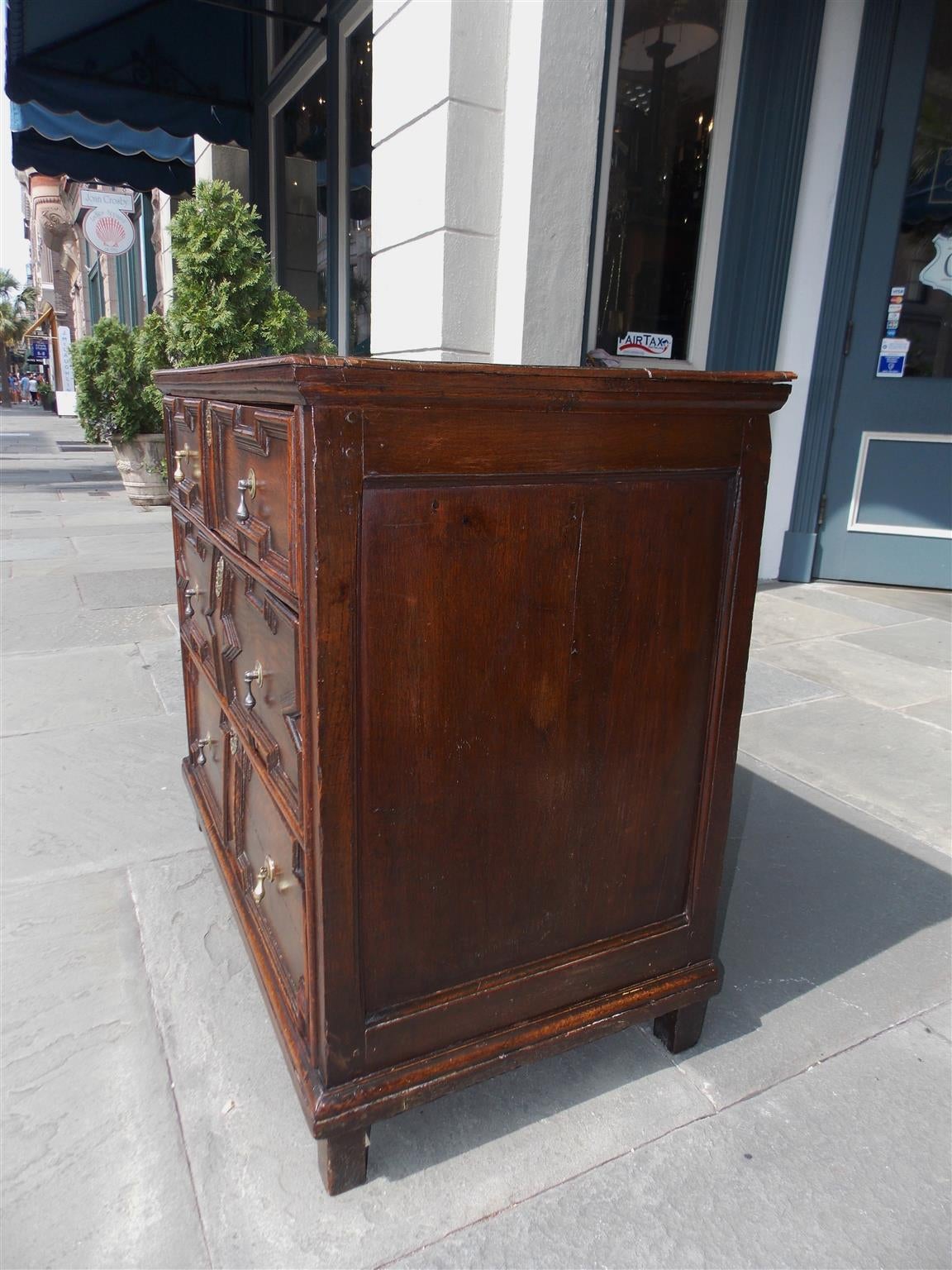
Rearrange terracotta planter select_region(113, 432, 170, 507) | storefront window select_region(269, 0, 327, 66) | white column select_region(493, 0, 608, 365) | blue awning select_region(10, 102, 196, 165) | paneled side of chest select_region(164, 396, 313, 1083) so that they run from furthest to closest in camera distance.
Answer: terracotta planter select_region(113, 432, 170, 507) → storefront window select_region(269, 0, 327, 66) → blue awning select_region(10, 102, 196, 165) → white column select_region(493, 0, 608, 365) → paneled side of chest select_region(164, 396, 313, 1083)

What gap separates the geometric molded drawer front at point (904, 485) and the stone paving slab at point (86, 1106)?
17.6 feet

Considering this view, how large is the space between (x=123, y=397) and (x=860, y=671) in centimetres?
720

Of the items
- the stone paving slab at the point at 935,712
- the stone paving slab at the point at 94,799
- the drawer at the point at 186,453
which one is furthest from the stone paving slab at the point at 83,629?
the stone paving slab at the point at 935,712

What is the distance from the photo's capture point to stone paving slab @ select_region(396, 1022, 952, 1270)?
135 centimetres

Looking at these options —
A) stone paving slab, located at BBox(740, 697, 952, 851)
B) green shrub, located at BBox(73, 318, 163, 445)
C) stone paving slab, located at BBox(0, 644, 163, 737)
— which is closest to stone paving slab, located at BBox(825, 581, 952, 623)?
stone paving slab, located at BBox(740, 697, 952, 851)

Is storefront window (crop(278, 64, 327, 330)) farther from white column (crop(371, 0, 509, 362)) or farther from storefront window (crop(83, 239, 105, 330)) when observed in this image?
storefront window (crop(83, 239, 105, 330))

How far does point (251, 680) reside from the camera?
1.59 meters

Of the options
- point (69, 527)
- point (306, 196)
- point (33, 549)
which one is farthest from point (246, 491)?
point (306, 196)

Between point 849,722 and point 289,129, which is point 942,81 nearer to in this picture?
point 849,722

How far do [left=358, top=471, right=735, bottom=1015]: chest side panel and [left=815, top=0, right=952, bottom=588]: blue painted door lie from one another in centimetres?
484

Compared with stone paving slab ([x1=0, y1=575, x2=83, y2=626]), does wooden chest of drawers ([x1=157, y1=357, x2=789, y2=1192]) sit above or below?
above

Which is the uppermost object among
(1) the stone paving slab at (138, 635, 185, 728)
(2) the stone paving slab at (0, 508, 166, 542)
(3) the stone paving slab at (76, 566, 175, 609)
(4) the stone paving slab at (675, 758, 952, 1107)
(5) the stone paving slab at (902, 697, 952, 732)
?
(5) the stone paving slab at (902, 697, 952, 732)

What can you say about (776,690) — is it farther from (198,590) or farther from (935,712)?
(198,590)

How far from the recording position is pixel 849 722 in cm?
Result: 361
